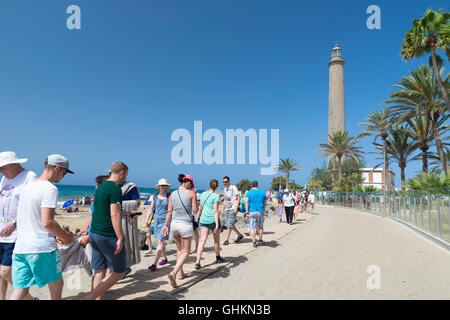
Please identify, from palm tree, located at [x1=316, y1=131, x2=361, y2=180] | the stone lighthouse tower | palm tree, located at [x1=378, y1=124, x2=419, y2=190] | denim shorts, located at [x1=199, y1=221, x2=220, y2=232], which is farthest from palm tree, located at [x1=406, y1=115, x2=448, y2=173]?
the stone lighthouse tower

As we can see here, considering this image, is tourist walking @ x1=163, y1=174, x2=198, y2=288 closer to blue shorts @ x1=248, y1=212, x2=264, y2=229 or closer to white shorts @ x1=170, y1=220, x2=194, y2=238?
white shorts @ x1=170, y1=220, x2=194, y2=238

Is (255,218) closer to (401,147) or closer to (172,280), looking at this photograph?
(172,280)

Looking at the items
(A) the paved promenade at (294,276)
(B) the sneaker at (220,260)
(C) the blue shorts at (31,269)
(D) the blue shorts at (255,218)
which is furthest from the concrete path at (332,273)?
(C) the blue shorts at (31,269)

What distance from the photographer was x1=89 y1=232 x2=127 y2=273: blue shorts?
3.34 m

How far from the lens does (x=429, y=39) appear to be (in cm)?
1658

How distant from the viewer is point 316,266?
19.2ft

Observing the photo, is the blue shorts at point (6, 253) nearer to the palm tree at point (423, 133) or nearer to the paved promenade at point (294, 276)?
the paved promenade at point (294, 276)

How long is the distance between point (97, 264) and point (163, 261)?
8.39ft

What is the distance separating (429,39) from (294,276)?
62.5ft

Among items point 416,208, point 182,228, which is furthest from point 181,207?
point 416,208

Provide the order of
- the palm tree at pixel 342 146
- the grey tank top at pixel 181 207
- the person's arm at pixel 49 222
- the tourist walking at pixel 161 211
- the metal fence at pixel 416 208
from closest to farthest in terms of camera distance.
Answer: the person's arm at pixel 49 222 < the grey tank top at pixel 181 207 < the tourist walking at pixel 161 211 < the metal fence at pixel 416 208 < the palm tree at pixel 342 146

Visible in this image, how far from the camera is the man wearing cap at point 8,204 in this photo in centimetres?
306

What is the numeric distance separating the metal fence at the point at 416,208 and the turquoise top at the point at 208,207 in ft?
25.8
